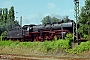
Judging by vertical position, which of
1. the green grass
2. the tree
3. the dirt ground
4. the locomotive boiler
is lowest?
the dirt ground

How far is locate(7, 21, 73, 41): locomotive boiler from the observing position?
31711mm

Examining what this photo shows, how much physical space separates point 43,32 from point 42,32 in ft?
0.49

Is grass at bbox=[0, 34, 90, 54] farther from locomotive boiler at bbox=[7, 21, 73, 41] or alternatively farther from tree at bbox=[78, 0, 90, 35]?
tree at bbox=[78, 0, 90, 35]

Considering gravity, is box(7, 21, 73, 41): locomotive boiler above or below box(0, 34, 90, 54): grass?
above

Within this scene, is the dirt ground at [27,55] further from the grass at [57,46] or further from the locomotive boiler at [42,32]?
the locomotive boiler at [42,32]

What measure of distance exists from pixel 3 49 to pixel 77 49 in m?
11.9

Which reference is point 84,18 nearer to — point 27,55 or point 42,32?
point 42,32

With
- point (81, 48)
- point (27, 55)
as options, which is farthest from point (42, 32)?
point (81, 48)

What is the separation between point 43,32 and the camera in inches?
1293

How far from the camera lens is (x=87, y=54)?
81.3 feet

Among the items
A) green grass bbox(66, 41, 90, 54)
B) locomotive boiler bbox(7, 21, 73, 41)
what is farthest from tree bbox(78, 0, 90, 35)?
green grass bbox(66, 41, 90, 54)

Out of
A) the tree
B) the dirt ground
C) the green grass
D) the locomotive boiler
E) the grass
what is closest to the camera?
the dirt ground

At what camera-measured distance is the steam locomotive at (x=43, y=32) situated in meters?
31.7

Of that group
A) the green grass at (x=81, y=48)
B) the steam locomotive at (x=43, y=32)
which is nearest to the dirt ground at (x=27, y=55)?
the green grass at (x=81, y=48)
